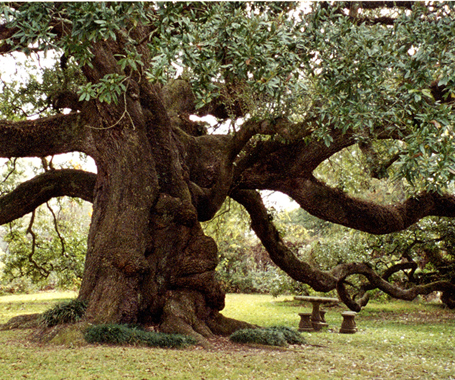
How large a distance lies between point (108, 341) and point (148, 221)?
2261 millimetres

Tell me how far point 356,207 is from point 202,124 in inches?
173

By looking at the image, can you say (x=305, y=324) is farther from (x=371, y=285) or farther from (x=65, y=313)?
(x=65, y=313)

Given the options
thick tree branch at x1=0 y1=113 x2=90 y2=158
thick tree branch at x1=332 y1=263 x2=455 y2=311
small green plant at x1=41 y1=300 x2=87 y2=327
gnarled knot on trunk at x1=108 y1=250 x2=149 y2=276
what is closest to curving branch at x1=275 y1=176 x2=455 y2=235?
thick tree branch at x1=332 y1=263 x2=455 y2=311

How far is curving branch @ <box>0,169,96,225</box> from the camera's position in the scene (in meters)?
9.60

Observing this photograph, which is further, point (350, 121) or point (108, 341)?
point (108, 341)

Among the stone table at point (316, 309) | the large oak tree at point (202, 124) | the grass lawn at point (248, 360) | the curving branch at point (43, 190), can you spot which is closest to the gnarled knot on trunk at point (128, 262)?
the large oak tree at point (202, 124)

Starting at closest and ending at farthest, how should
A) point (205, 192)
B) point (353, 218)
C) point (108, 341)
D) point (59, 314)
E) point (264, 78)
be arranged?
1. point (264, 78)
2. point (108, 341)
3. point (59, 314)
4. point (205, 192)
5. point (353, 218)

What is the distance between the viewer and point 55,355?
6.37 meters

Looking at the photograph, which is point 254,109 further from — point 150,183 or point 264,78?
point 264,78

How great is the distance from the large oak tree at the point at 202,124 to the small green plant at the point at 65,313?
0.26 meters

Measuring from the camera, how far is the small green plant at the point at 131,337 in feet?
23.4

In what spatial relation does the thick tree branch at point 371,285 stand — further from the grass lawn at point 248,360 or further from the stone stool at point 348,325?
the grass lawn at point 248,360

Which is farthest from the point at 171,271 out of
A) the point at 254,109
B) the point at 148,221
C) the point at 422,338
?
the point at 422,338

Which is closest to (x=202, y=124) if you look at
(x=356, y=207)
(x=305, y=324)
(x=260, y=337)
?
(x=356, y=207)
